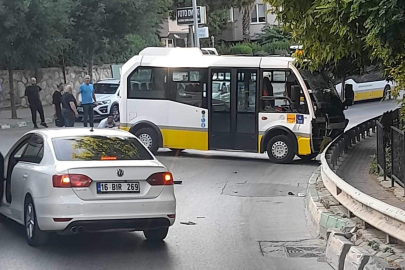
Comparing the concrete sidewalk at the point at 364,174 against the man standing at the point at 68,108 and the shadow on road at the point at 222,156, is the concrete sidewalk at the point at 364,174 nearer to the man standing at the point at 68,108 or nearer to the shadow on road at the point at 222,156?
the shadow on road at the point at 222,156

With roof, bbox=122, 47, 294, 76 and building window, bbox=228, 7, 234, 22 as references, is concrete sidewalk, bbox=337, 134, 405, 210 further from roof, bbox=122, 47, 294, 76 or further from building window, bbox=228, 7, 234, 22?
building window, bbox=228, 7, 234, 22

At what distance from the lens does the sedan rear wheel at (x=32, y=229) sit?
339 inches

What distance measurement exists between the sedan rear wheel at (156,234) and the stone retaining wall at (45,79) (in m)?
27.1

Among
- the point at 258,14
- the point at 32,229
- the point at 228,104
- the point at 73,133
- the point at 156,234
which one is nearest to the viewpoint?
the point at 32,229

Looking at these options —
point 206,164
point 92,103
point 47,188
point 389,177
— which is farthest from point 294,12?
point 92,103

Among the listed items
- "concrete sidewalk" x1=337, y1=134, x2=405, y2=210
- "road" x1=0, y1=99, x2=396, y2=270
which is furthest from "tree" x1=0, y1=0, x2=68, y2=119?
"road" x1=0, y1=99, x2=396, y2=270

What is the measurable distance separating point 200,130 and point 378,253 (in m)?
11.4

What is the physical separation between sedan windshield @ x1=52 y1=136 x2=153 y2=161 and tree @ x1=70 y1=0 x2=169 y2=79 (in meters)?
25.8

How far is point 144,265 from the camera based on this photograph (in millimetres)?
8125

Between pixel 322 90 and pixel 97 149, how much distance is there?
10225 millimetres

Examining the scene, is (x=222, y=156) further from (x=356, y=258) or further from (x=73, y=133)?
(x=356, y=258)

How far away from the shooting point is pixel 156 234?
9406 millimetres

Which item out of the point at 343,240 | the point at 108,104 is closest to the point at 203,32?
the point at 108,104

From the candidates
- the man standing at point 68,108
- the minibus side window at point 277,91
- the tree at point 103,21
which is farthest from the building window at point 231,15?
the minibus side window at point 277,91
